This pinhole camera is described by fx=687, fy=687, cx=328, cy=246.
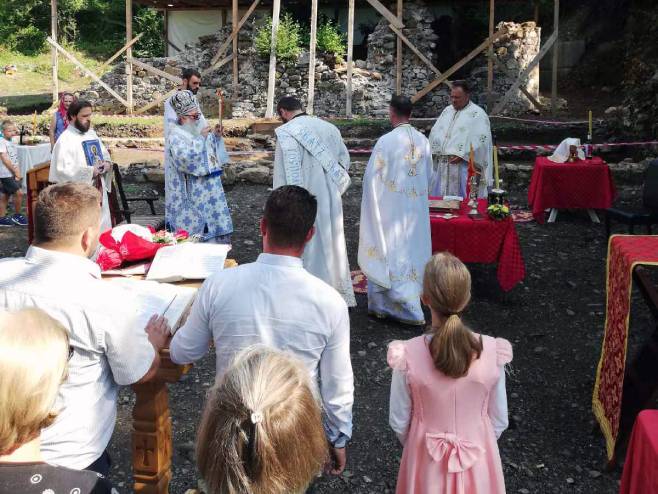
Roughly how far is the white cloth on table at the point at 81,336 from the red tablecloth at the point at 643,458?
5.58ft

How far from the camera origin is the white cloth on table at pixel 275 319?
93.0 inches

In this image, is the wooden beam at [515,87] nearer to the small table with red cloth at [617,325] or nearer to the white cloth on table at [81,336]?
the small table with red cloth at [617,325]

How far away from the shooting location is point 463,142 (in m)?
7.54

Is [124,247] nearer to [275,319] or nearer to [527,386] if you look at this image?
[275,319]

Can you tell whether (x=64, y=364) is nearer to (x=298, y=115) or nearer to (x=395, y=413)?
(x=395, y=413)

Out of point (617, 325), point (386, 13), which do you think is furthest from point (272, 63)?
point (617, 325)

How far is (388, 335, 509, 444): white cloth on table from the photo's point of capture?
2.60 m

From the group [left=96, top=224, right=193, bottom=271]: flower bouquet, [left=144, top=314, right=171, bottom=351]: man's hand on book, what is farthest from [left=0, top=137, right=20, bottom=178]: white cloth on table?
[left=144, top=314, right=171, bottom=351]: man's hand on book

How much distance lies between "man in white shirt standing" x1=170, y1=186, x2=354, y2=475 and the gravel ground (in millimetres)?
577

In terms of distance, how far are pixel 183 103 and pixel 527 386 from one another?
4060 mm

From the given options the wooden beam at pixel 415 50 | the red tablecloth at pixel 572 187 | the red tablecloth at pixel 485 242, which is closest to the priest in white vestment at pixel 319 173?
the red tablecloth at pixel 485 242

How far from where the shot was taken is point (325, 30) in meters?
19.3

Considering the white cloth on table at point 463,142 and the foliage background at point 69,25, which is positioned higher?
the foliage background at point 69,25

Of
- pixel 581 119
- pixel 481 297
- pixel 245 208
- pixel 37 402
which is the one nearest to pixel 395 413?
pixel 37 402
